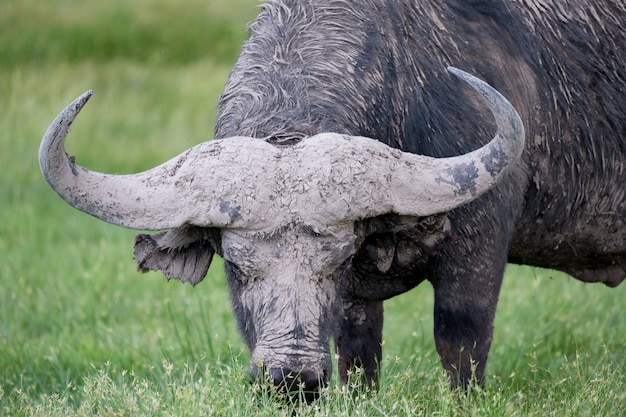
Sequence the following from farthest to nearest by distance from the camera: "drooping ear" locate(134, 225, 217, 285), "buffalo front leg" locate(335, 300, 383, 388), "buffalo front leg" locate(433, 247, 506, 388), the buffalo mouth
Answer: "buffalo front leg" locate(335, 300, 383, 388), "buffalo front leg" locate(433, 247, 506, 388), "drooping ear" locate(134, 225, 217, 285), the buffalo mouth

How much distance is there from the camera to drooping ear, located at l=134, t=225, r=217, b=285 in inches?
205

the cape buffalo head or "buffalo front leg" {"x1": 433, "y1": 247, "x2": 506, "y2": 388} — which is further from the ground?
the cape buffalo head

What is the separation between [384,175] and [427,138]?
744mm

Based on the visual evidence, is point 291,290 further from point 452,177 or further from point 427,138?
point 427,138

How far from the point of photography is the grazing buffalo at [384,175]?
4727mm

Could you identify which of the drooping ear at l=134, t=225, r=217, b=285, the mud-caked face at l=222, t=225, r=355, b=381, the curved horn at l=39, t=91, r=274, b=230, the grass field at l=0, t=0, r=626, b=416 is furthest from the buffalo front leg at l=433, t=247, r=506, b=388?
the curved horn at l=39, t=91, r=274, b=230

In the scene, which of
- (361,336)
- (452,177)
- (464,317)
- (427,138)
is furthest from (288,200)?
(361,336)

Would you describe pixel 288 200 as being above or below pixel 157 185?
below

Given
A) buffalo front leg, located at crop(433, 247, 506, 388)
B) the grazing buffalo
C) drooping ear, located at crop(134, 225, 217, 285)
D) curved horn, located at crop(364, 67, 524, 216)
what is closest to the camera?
the grazing buffalo

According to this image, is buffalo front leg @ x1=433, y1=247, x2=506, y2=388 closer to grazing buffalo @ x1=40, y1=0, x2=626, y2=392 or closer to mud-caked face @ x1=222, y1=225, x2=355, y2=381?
grazing buffalo @ x1=40, y1=0, x2=626, y2=392

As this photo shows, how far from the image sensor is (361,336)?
6.45m

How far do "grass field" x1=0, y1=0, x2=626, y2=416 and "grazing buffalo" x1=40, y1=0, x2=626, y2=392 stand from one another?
39 centimetres

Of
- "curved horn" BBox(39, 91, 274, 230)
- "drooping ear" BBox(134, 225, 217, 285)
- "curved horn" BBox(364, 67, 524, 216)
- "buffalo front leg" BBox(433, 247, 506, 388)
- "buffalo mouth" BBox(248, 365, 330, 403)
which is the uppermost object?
"curved horn" BBox(39, 91, 274, 230)

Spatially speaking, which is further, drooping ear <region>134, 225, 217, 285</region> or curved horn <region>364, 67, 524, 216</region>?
drooping ear <region>134, 225, 217, 285</region>
